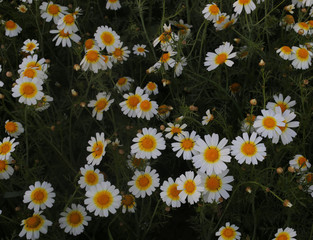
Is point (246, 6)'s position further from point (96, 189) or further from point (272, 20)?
point (96, 189)

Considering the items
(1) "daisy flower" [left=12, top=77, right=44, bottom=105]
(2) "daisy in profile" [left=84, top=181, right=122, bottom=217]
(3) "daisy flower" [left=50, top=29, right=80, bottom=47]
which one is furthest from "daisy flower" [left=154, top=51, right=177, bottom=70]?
(2) "daisy in profile" [left=84, top=181, right=122, bottom=217]

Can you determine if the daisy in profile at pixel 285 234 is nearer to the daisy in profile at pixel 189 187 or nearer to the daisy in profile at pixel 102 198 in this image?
the daisy in profile at pixel 189 187

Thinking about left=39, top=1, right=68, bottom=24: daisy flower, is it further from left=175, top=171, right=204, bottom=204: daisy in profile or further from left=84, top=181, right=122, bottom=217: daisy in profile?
left=175, top=171, right=204, bottom=204: daisy in profile

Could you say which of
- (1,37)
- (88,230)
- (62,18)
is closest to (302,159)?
(88,230)

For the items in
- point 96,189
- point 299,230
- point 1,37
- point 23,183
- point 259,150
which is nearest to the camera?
point 259,150

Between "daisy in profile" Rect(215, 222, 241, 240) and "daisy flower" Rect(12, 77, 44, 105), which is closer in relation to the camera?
"daisy in profile" Rect(215, 222, 241, 240)

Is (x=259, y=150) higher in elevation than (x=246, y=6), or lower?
lower
